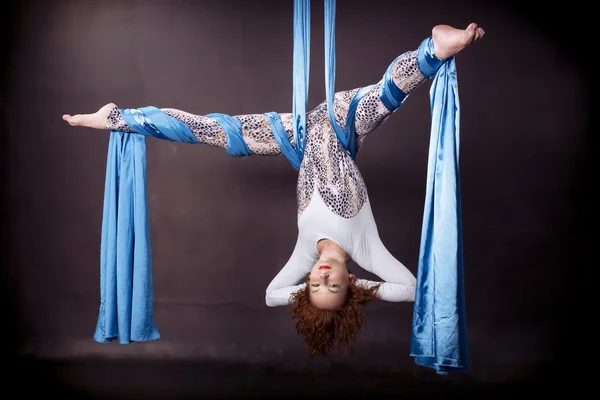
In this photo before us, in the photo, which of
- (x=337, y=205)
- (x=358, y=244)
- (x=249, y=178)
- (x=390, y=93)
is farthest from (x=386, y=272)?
(x=249, y=178)

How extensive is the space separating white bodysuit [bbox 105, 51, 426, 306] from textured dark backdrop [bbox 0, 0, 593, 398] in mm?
1096

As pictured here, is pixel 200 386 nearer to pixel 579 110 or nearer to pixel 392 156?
pixel 392 156

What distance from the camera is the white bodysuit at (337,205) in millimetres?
3498

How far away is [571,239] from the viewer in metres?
4.70

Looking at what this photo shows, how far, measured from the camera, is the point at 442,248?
3076mm

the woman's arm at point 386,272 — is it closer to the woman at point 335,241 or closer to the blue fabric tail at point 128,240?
the woman at point 335,241

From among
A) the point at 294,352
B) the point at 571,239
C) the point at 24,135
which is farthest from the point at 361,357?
the point at 24,135

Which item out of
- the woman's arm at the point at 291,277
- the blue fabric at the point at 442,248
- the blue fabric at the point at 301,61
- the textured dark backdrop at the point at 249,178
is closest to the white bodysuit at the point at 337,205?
the woman's arm at the point at 291,277

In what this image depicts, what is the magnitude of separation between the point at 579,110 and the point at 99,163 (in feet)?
10.7

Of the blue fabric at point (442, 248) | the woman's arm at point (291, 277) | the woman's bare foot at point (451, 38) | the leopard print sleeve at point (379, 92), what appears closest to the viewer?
the woman's bare foot at point (451, 38)

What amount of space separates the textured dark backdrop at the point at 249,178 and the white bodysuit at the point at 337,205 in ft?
3.60

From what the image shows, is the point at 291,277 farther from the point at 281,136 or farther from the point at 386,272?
the point at 281,136

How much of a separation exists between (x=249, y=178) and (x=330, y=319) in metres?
1.64

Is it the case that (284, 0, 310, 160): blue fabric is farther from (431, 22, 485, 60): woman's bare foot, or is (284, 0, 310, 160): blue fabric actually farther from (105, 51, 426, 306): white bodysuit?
(431, 22, 485, 60): woman's bare foot
